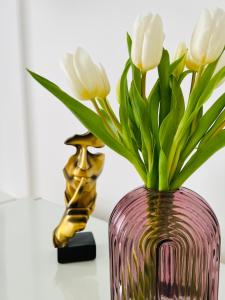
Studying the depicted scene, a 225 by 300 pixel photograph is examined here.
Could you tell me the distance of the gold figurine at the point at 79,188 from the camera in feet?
3.06

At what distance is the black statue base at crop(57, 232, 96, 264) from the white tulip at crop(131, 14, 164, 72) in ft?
1.67

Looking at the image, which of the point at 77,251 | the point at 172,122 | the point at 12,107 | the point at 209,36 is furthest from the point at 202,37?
the point at 12,107

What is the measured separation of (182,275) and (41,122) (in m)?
0.92

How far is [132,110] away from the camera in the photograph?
0.67 m

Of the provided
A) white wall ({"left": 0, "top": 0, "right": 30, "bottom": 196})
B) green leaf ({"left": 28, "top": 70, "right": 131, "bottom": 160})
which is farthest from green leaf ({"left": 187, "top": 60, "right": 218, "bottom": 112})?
white wall ({"left": 0, "top": 0, "right": 30, "bottom": 196})

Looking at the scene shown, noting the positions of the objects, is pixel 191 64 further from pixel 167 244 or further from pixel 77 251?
pixel 77 251

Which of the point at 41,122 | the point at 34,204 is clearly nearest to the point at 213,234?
the point at 34,204

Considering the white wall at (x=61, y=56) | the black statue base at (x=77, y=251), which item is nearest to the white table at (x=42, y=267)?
the black statue base at (x=77, y=251)

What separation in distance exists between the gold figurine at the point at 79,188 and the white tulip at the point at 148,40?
14.1 inches

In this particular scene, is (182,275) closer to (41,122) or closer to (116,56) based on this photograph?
(116,56)

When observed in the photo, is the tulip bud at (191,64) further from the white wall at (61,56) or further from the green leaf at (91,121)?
the white wall at (61,56)

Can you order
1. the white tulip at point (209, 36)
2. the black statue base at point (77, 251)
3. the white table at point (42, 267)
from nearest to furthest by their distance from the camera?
the white tulip at point (209, 36), the white table at point (42, 267), the black statue base at point (77, 251)

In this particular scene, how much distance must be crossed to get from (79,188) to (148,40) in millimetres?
443

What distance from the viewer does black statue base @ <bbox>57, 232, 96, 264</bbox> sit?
3.16ft
